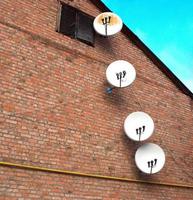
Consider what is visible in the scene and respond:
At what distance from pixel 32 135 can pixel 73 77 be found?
1667 millimetres

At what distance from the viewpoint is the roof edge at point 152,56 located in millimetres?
8000

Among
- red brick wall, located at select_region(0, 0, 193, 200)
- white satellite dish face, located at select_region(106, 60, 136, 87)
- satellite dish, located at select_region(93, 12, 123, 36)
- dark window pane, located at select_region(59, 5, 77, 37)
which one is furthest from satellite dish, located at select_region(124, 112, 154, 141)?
dark window pane, located at select_region(59, 5, 77, 37)

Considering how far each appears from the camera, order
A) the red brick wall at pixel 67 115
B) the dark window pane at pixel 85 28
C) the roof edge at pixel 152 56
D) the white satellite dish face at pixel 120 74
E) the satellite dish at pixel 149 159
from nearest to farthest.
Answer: the red brick wall at pixel 67 115 → the satellite dish at pixel 149 159 → the white satellite dish face at pixel 120 74 → the dark window pane at pixel 85 28 → the roof edge at pixel 152 56

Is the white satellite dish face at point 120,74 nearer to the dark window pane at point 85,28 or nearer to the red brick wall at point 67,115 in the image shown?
the red brick wall at point 67,115

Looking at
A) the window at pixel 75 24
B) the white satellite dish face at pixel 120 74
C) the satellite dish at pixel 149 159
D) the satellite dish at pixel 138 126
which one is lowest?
the satellite dish at pixel 149 159

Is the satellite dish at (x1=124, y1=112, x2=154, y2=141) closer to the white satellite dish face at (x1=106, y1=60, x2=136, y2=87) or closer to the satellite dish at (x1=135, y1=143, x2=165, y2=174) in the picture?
the satellite dish at (x1=135, y1=143, x2=165, y2=174)

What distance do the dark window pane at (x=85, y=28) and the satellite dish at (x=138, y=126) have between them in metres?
2.06

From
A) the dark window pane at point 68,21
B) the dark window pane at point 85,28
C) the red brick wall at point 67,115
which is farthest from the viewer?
the dark window pane at point 85,28

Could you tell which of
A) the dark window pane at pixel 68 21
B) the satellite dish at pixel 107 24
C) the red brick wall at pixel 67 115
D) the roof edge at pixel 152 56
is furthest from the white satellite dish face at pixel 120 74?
the roof edge at pixel 152 56

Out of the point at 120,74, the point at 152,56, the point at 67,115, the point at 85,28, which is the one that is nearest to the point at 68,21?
the point at 85,28

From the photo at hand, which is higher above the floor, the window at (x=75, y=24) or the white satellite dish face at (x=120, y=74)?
the window at (x=75, y=24)

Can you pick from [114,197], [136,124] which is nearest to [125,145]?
[136,124]

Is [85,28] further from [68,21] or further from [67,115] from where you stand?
[67,115]

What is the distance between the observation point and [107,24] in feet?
24.2
